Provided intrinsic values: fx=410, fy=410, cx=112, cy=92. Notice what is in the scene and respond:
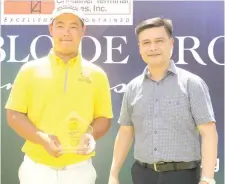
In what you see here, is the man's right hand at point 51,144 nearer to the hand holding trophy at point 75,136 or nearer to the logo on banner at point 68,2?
the hand holding trophy at point 75,136

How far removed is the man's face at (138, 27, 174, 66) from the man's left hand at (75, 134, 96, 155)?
19.4 inches

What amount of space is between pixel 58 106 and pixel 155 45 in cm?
59

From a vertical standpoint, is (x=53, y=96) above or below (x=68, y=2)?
below

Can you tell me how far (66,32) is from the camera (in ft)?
7.11

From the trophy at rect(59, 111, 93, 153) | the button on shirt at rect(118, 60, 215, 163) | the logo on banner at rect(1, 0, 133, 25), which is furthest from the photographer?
the logo on banner at rect(1, 0, 133, 25)

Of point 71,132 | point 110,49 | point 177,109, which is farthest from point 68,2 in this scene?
point 177,109

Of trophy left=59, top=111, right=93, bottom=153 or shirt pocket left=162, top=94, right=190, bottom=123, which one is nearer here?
shirt pocket left=162, top=94, right=190, bottom=123

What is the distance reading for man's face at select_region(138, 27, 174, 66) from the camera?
80.5 inches

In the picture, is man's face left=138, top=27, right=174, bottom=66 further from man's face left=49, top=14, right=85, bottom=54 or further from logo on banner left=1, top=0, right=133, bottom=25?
logo on banner left=1, top=0, right=133, bottom=25

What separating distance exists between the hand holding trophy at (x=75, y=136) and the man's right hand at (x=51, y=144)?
5cm

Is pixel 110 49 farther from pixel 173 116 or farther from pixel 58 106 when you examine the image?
pixel 173 116

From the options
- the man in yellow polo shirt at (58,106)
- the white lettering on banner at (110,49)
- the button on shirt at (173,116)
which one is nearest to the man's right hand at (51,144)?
the man in yellow polo shirt at (58,106)

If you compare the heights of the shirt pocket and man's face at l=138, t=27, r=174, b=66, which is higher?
man's face at l=138, t=27, r=174, b=66

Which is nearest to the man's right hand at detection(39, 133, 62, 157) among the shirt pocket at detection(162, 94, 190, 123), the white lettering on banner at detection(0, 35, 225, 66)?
the shirt pocket at detection(162, 94, 190, 123)
